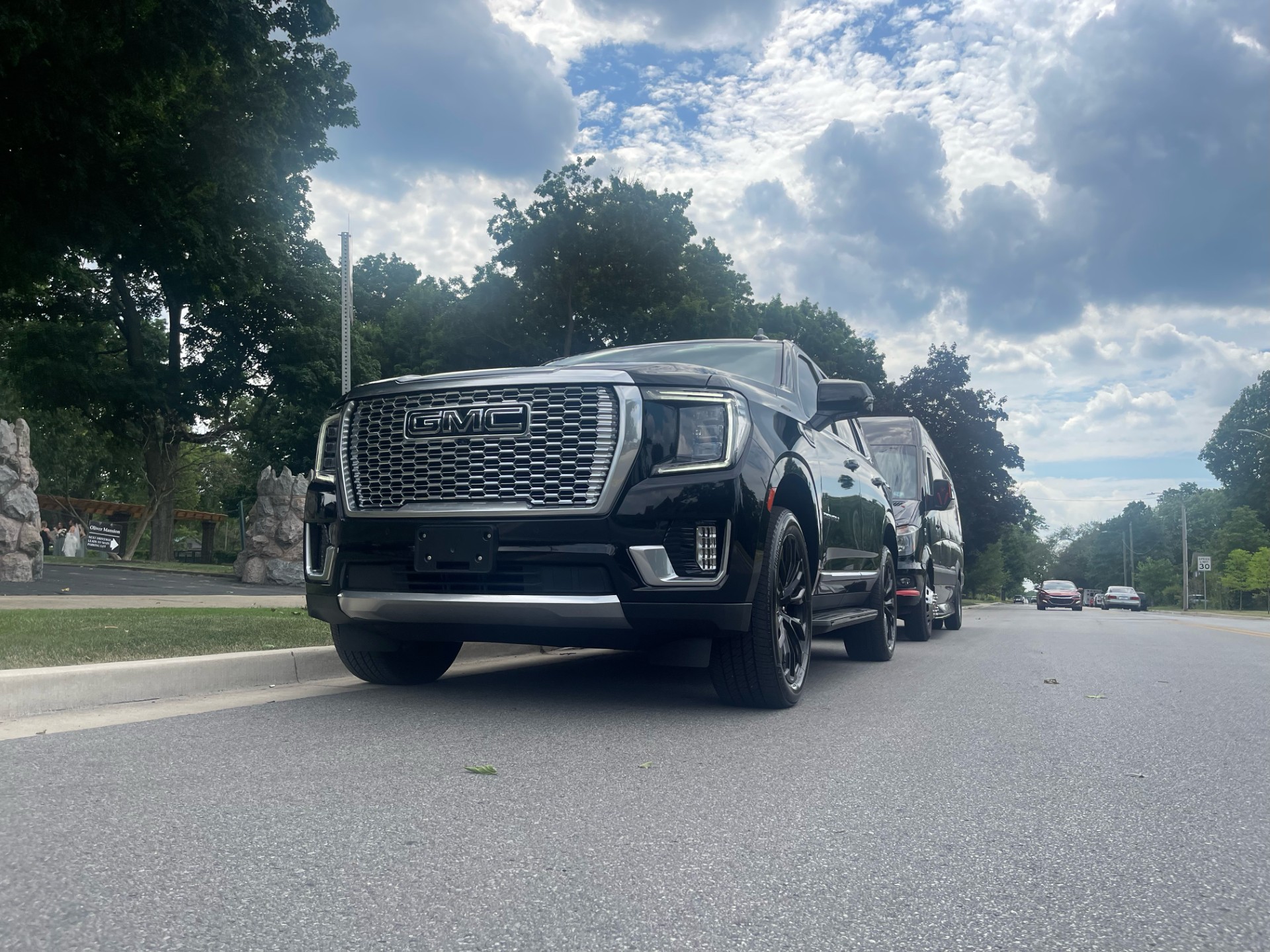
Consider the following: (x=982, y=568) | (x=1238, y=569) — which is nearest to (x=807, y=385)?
(x=982, y=568)

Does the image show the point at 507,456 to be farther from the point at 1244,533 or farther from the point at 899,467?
the point at 1244,533

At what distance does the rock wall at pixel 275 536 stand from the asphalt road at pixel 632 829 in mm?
19132

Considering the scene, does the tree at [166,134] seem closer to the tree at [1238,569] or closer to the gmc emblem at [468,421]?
the gmc emblem at [468,421]

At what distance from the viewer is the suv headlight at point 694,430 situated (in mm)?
5016

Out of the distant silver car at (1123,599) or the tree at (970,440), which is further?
the distant silver car at (1123,599)

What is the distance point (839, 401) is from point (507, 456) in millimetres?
2397

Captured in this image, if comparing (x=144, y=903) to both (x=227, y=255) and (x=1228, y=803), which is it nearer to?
(x=1228, y=803)

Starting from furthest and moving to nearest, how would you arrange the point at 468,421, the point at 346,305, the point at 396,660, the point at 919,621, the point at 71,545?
1. the point at 71,545
2. the point at 919,621
3. the point at 346,305
4. the point at 396,660
5. the point at 468,421

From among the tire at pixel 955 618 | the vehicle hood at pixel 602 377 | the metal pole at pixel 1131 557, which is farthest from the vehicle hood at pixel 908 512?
the metal pole at pixel 1131 557

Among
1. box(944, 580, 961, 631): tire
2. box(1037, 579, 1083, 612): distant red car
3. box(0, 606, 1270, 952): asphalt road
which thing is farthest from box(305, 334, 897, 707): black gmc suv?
→ box(1037, 579, 1083, 612): distant red car

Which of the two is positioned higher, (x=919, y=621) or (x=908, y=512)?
(x=908, y=512)

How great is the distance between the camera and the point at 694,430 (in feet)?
16.7

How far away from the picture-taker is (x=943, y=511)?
45.5ft

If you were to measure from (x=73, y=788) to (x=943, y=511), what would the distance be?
38.4 feet
